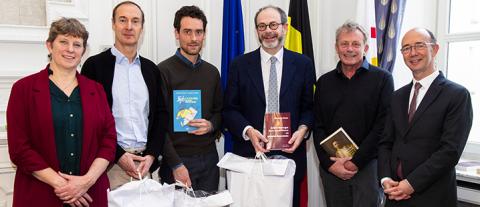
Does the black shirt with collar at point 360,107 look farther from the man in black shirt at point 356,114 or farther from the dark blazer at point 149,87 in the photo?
the dark blazer at point 149,87

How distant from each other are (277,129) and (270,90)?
0.25 metres

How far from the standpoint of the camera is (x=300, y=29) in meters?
3.23

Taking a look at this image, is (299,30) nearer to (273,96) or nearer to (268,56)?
(268,56)

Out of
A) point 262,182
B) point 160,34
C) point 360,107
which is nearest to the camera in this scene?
point 262,182

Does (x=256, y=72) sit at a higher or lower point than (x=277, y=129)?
higher

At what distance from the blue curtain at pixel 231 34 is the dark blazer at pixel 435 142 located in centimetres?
146

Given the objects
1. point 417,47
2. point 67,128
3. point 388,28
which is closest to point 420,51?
point 417,47

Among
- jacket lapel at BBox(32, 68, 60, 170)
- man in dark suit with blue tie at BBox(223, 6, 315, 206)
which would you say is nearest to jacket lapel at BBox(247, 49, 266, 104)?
man in dark suit with blue tie at BBox(223, 6, 315, 206)

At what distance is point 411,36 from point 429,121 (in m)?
0.43

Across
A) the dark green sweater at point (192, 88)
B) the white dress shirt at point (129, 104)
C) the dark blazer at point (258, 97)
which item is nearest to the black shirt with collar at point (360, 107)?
the dark blazer at point (258, 97)

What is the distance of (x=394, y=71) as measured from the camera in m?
3.29

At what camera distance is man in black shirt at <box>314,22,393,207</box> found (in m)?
2.28

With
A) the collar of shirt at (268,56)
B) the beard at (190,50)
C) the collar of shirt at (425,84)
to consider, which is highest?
the beard at (190,50)

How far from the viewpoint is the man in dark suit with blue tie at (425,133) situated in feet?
5.98
